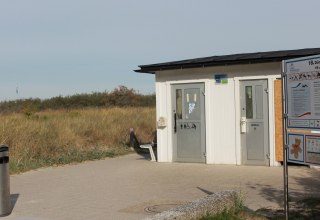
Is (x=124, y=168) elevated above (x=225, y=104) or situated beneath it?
situated beneath

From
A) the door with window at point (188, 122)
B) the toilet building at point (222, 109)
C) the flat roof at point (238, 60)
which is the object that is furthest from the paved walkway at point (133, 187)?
the flat roof at point (238, 60)

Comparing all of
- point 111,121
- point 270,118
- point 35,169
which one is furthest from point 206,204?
point 111,121

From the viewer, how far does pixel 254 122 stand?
1266 centimetres

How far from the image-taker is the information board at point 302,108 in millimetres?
5965

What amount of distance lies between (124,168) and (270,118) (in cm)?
427

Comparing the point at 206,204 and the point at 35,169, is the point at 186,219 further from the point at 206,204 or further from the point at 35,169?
the point at 35,169

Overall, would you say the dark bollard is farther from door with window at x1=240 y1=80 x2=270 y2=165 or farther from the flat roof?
door with window at x1=240 y1=80 x2=270 y2=165

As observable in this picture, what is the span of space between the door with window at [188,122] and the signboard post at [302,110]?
22.8 ft

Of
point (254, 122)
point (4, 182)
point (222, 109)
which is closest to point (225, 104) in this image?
point (222, 109)

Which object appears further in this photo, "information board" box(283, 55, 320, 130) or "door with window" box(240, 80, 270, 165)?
"door with window" box(240, 80, 270, 165)

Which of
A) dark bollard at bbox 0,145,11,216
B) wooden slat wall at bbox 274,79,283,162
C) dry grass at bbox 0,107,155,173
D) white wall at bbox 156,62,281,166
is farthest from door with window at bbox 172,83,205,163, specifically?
dark bollard at bbox 0,145,11,216

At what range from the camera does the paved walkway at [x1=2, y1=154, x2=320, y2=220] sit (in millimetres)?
7965

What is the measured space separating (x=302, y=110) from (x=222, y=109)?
6993 mm

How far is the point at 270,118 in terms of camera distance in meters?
12.4
